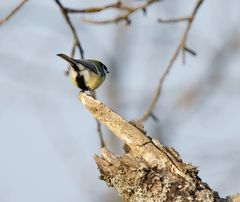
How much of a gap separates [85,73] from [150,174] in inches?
37.0

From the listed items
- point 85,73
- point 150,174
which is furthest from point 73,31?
point 150,174

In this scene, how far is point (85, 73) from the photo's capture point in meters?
3.80

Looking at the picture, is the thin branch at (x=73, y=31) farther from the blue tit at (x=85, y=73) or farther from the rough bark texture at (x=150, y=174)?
the rough bark texture at (x=150, y=174)

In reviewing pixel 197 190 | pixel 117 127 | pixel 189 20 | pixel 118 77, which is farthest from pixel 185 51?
pixel 118 77

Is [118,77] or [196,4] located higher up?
[118,77]

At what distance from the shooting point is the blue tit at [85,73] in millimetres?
3726

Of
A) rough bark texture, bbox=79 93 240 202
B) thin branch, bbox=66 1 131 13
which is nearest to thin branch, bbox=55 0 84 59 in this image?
thin branch, bbox=66 1 131 13

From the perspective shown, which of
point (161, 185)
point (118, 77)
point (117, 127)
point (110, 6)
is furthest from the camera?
point (118, 77)

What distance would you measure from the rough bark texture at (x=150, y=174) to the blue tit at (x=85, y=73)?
679 millimetres

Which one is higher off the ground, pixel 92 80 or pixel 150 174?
Answer: pixel 92 80

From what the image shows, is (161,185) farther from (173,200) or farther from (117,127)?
(117,127)

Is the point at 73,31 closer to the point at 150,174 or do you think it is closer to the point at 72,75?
the point at 72,75

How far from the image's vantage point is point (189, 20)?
3.88 metres

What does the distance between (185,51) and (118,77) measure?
3552 millimetres
